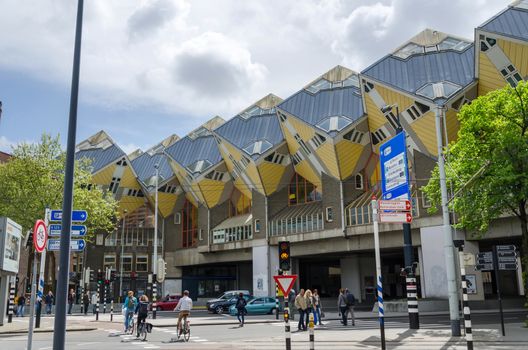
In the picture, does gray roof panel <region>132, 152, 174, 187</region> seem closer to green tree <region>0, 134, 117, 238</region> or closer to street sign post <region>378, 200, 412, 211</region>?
green tree <region>0, 134, 117, 238</region>

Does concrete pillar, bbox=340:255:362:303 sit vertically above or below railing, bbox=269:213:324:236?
below

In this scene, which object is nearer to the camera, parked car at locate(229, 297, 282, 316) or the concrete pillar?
parked car at locate(229, 297, 282, 316)

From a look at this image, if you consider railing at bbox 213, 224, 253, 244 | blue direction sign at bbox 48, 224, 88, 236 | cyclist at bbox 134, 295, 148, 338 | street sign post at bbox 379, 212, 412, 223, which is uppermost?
railing at bbox 213, 224, 253, 244

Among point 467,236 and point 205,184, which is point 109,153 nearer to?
point 205,184

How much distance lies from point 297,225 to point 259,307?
12.7 m

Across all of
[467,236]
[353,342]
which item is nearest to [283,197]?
[467,236]

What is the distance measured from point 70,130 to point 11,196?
90.2ft

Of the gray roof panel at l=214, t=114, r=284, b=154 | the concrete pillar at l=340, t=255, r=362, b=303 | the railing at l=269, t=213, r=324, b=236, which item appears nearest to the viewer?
the railing at l=269, t=213, r=324, b=236

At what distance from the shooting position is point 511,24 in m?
30.9

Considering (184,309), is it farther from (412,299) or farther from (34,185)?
(34,185)

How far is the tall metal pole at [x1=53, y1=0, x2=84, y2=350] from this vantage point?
819 cm

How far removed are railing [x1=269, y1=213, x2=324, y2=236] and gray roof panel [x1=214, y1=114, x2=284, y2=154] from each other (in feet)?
24.3

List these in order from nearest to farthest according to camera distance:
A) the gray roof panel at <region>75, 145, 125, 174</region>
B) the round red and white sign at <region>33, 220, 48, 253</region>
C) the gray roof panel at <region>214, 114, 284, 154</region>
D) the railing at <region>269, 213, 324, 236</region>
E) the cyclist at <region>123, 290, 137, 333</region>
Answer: the round red and white sign at <region>33, 220, 48, 253</region> < the cyclist at <region>123, 290, 137, 333</region> < the railing at <region>269, 213, 324, 236</region> < the gray roof panel at <region>214, 114, 284, 154</region> < the gray roof panel at <region>75, 145, 125, 174</region>

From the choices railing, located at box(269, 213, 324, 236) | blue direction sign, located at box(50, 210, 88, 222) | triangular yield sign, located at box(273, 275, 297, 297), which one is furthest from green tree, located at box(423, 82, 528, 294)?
railing, located at box(269, 213, 324, 236)
